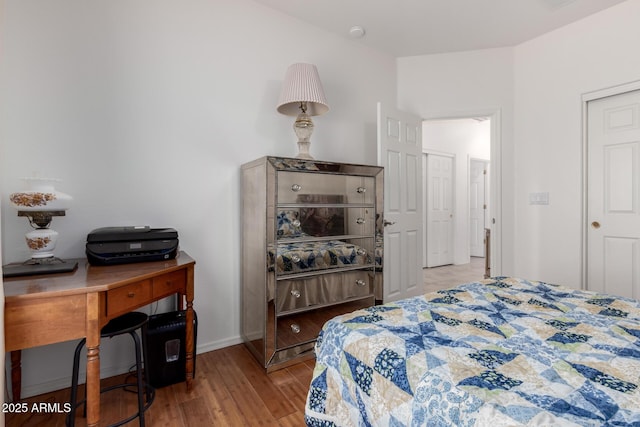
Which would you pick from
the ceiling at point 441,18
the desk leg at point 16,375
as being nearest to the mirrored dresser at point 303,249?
the desk leg at point 16,375

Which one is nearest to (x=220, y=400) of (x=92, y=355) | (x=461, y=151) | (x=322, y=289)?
Answer: (x=92, y=355)

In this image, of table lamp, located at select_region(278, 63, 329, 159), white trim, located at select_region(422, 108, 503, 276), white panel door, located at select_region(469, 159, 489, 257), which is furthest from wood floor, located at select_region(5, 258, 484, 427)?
white panel door, located at select_region(469, 159, 489, 257)

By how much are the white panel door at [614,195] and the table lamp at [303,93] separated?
8.21 feet

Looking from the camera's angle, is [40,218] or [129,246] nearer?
[40,218]

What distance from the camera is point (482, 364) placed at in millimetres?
876

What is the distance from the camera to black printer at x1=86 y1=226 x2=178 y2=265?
1.62 m

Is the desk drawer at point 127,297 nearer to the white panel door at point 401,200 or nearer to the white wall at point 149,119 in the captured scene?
the white wall at point 149,119

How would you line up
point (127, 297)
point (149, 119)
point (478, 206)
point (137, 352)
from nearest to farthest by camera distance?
point (127, 297)
point (137, 352)
point (149, 119)
point (478, 206)

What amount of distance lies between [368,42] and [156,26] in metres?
1.96

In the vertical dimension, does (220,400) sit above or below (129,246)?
below

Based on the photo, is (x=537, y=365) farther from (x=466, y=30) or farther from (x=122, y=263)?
(x=466, y=30)

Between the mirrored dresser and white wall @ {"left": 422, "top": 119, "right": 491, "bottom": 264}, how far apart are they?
369 cm

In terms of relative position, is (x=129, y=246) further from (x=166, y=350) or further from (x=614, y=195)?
(x=614, y=195)

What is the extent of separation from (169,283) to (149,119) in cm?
116
